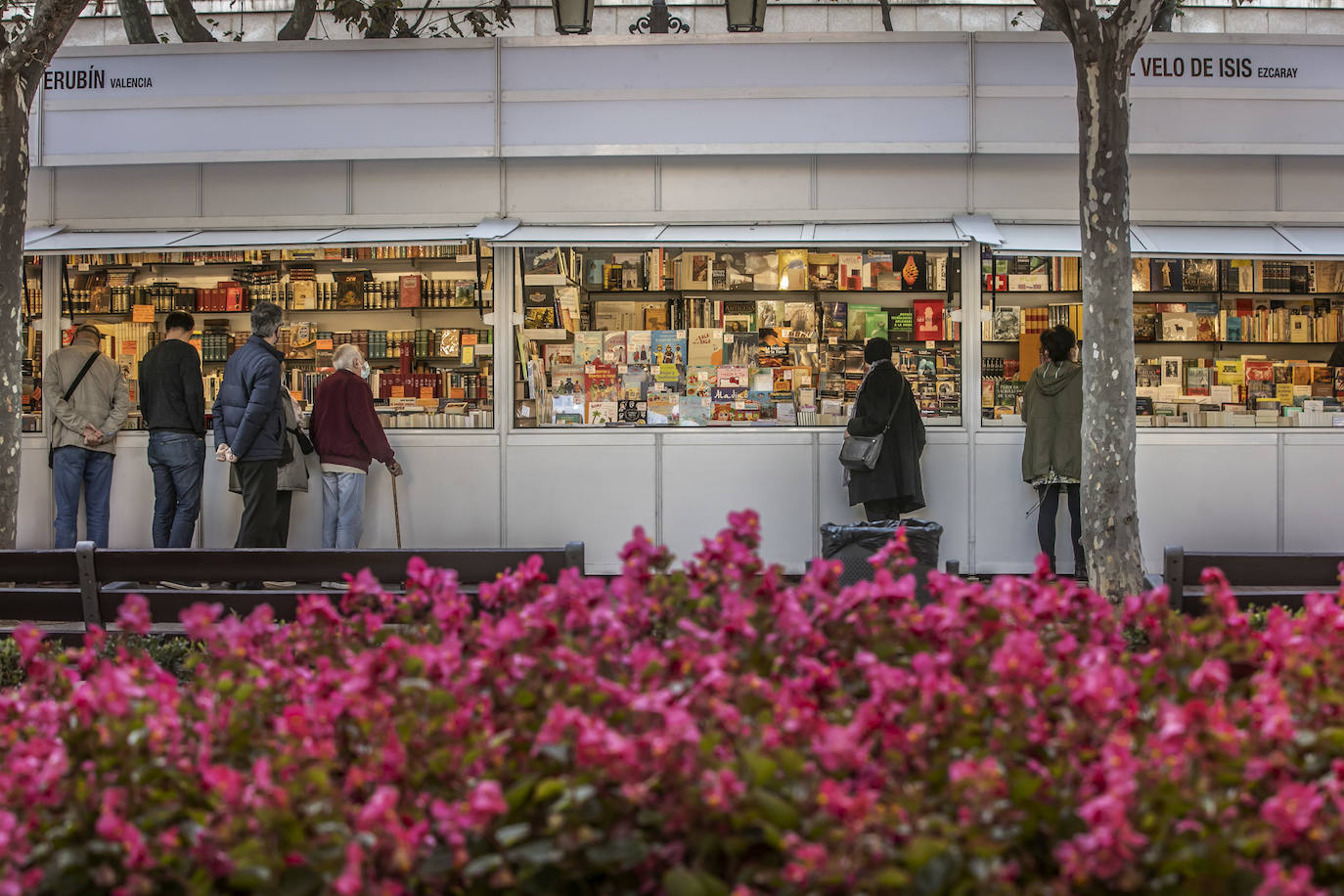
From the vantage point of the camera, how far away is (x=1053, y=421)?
923cm

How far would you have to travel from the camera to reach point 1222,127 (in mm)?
9680

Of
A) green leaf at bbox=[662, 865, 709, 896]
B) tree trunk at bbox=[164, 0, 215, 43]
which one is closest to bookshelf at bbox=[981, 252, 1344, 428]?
tree trunk at bbox=[164, 0, 215, 43]

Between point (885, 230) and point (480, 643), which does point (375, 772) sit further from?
point (885, 230)

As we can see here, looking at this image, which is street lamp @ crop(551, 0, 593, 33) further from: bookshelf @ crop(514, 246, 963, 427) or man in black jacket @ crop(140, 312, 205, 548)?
man in black jacket @ crop(140, 312, 205, 548)

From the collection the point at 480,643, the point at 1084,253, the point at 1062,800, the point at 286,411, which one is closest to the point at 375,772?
the point at 480,643

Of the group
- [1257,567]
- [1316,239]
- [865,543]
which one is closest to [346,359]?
[865,543]

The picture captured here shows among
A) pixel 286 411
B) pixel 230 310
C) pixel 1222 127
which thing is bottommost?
pixel 286 411

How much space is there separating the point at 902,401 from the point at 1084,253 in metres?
1.97

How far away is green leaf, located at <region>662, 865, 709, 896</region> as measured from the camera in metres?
2.00

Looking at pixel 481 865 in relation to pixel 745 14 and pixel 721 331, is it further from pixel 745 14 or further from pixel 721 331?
pixel 745 14

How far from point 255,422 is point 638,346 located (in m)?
2.96

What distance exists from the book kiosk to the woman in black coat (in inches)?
19.0

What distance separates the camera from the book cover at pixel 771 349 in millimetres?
10125

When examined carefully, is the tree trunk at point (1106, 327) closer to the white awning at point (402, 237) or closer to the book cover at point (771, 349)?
the book cover at point (771, 349)
